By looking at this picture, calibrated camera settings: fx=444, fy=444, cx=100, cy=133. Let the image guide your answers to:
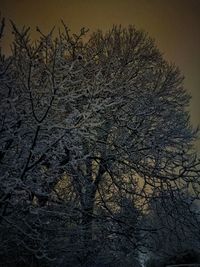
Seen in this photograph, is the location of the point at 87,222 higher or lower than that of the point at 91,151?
lower

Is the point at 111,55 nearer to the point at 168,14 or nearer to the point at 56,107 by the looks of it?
the point at 168,14

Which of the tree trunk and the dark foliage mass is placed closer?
the dark foliage mass

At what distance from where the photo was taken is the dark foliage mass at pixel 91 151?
12.0ft

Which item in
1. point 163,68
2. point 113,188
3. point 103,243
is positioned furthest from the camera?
point 163,68

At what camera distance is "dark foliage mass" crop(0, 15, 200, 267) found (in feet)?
12.0

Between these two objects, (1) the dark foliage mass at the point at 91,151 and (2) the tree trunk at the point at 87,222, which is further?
(2) the tree trunk at the point at 87,222

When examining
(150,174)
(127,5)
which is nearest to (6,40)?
(150,174)

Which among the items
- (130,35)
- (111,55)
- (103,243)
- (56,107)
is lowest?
(103,243)

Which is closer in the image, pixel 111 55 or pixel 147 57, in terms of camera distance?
pixel 111 55

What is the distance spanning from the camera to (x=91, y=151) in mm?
5598

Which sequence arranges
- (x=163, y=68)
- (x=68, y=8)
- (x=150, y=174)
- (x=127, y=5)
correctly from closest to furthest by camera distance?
1. (x=150, y=174)
2. (x=68, y=8)
3. (x=127, y=5)
4. (x=163, y=68)

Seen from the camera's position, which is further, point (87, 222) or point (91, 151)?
point (87, 222)

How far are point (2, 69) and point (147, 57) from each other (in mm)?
5731

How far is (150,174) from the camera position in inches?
223
